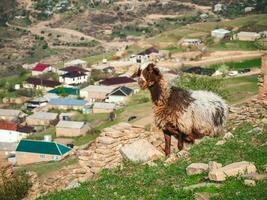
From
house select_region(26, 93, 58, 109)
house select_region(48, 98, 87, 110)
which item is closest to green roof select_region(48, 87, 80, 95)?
house select_region(26, 93, 58, 109)

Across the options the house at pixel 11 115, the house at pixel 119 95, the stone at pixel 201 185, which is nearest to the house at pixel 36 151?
the house at pixel 11 115

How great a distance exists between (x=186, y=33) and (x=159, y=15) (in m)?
29.7

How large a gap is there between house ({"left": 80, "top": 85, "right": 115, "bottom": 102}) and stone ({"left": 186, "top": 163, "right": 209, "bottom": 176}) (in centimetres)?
4191

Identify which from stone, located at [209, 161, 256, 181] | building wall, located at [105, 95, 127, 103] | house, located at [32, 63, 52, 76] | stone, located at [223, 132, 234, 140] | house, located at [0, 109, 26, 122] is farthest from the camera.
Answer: house, located at [32, 63, 52, 76]

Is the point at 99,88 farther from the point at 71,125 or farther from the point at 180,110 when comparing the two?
the point at 180,110

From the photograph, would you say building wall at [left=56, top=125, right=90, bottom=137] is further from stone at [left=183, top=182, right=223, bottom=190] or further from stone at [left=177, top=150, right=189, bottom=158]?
stone at [left=183, top=182, right=223, bottom=190]

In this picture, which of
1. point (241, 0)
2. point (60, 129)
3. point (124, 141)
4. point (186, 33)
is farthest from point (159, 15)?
point (124, 141)

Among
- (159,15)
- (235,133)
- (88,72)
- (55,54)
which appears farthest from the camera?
(159,15)

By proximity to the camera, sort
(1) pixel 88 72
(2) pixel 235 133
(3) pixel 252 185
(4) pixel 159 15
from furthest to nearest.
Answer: (4) pixel 159 15 < (1) pixel 88 72 < (2) pixel 235 133 < (3) pixel 252 185

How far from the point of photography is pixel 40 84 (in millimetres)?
58438

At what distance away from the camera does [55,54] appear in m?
83.3

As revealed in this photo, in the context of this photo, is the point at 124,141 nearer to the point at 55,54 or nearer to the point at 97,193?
the point at 97,193

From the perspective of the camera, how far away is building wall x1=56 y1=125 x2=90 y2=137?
38438mm

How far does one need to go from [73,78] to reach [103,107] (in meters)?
14.5
